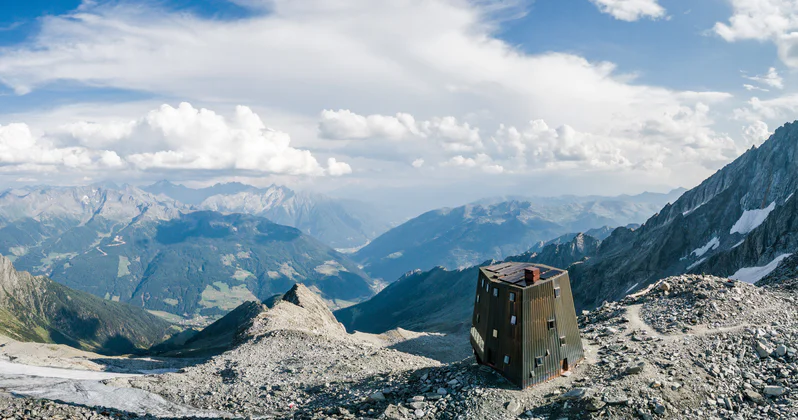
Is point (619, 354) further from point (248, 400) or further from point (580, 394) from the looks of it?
point (248, 400)

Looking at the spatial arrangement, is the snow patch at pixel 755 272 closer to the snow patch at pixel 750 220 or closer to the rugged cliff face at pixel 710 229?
the rugged cliff face at pixel 710 229

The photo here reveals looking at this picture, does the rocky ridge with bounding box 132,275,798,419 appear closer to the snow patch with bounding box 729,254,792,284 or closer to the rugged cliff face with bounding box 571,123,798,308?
the snow patch with bounding box 729,254,792,284

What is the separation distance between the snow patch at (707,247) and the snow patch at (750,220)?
20.3 ft

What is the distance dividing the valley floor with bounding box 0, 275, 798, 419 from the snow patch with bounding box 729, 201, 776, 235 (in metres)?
138

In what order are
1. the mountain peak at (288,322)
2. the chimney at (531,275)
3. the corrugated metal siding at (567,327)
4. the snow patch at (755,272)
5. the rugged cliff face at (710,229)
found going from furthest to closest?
1. the rugged cliff face at (710,229)
2. the snow patch at (755,272)
3. the mountain peak at (288,322)
4. the corrugated metal siding at (567,327)
5. the chimney at (531,275)

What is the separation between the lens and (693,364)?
1124 inches

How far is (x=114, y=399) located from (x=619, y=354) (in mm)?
44011

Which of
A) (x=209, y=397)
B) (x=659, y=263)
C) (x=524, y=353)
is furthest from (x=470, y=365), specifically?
(x=659, y=263)

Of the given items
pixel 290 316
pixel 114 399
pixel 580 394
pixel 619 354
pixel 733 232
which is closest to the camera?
pixel 580 394

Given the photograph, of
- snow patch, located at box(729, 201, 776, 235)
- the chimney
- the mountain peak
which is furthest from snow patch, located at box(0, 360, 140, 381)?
snow patch, located at box(729, 201, 776, 235)

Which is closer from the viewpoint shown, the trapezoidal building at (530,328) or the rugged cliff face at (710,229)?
the trapezoidal building at (530,328)

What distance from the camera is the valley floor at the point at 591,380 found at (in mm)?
25422

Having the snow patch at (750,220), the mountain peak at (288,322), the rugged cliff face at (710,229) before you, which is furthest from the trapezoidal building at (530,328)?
the snow patch at (750,220)

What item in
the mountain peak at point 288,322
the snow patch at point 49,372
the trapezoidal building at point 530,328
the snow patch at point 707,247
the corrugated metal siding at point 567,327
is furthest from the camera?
the snow patch at point 707,247
